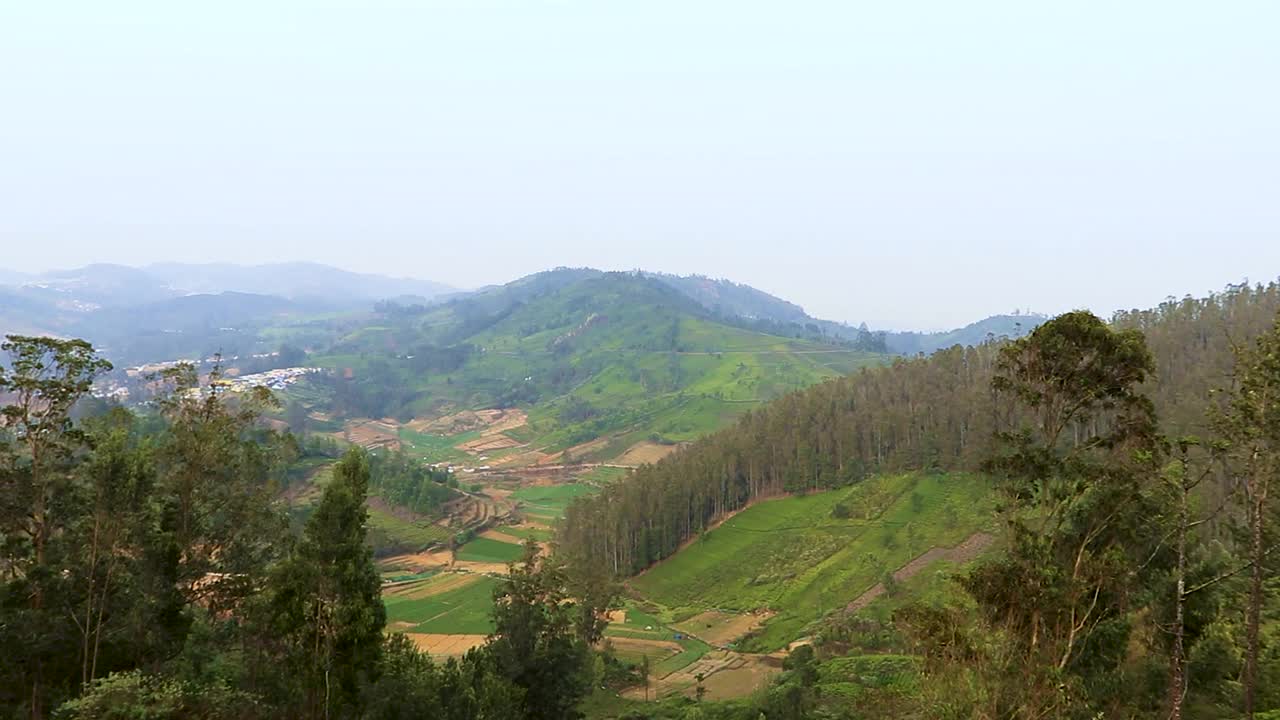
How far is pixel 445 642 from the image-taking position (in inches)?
3103

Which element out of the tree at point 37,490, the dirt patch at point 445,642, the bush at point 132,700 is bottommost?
the dirt patch at point 445,642

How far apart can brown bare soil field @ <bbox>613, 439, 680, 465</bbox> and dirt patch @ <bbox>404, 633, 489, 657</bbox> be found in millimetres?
105494

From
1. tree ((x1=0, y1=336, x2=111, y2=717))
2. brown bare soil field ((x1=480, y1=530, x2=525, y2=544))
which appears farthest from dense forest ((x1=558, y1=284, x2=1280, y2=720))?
brown bare soil field ((x1=480, y1=530, x2=525, y2=544))

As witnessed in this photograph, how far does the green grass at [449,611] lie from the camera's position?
3275 inches

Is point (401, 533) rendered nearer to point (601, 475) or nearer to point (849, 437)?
point (601, 475)

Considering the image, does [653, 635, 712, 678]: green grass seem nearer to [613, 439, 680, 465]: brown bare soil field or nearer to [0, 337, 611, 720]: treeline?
[0, 337, 611, 720]: treeline

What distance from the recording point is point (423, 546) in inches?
4700

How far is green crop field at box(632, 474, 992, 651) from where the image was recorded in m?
82.8

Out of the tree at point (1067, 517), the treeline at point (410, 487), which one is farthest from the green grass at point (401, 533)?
the tree at point (1067, 517)

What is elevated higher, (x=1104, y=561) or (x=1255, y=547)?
(x=1104, y=561)

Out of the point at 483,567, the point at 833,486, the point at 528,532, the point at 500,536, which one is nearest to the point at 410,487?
the point at 500,536

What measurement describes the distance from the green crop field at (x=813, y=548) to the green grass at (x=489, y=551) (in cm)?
2804

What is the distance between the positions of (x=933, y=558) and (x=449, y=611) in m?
62.1

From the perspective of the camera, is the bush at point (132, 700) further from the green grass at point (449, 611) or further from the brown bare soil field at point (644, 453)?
the brown bare soil field at point (644, 453)
